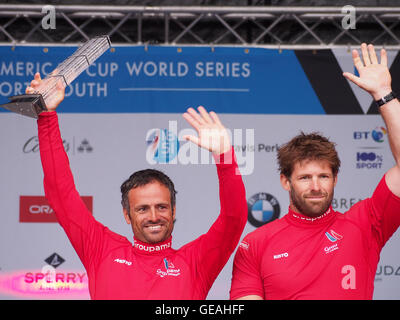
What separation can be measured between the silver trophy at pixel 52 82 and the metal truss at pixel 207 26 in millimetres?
1838

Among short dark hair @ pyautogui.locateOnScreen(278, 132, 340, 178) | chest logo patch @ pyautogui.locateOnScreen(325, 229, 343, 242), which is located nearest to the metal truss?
short dark hair @ pyautogui.locateOnScreen(278, 132, 340, 178)

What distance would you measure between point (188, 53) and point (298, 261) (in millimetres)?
2709

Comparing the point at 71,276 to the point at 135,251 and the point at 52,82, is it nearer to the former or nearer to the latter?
the point at 135,251

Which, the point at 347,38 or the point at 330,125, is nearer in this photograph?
the point at 330,125

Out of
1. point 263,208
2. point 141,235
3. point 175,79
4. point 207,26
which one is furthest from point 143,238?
point 207,26

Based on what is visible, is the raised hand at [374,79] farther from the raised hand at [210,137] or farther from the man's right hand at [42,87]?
the man's right hand at [42,87]

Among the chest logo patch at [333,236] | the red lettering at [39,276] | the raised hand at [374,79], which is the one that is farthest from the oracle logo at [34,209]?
the raised hand at [374,79]

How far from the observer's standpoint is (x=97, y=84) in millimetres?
4895

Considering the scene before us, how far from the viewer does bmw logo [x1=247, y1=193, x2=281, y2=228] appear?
4852 mm

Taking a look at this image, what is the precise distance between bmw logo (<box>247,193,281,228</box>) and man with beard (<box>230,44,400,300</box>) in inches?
83.4

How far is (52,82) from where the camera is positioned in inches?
101

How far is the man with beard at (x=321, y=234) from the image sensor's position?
2.47 m
